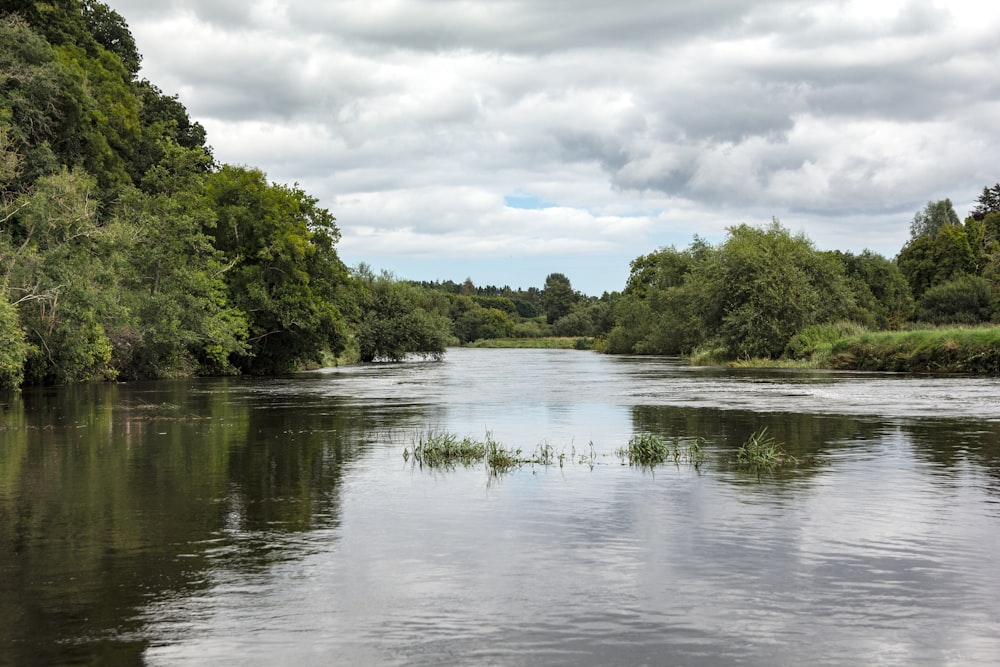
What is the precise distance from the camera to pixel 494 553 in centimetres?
1064

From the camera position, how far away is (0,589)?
8992 millimetres

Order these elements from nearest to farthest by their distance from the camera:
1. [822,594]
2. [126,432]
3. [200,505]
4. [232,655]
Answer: [232,655] < [822,594] < [200,505] < [126,432]

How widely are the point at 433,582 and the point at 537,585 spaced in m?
1.07

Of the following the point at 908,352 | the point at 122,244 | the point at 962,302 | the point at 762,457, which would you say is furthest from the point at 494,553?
the point at 962,302

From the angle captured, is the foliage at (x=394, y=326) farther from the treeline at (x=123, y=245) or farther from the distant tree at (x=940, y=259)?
the distant tree at (x=940, y=259)

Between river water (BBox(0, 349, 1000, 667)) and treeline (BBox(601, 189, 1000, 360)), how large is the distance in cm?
5079

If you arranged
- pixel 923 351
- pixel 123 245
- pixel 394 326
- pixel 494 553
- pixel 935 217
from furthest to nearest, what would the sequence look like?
pixel 935 217 → pixel 394 326 → pixel 923 351 → pixel 123 245 → pixel 494 553

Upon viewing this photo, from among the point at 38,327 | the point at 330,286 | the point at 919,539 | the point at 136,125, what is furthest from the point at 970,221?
the point at 919,539

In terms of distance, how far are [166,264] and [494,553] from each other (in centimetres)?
4722

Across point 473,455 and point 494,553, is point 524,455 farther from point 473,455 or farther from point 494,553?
point 494,553

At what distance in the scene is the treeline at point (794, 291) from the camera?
72812 mm

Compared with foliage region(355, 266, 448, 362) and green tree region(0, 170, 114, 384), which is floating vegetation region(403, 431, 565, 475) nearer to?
green tree region(0, 170, 114, 384)

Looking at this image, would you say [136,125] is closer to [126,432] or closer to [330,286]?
[330,286]

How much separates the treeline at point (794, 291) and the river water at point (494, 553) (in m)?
50.8
